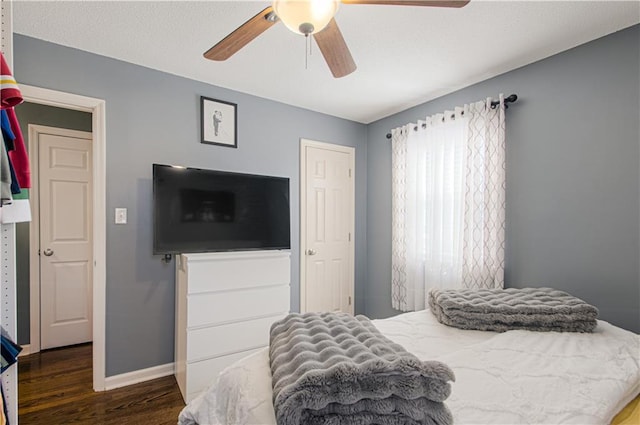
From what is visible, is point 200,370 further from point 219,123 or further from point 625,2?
point 625,2

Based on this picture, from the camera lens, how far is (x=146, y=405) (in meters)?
2.14

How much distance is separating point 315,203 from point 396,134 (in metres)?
1.13

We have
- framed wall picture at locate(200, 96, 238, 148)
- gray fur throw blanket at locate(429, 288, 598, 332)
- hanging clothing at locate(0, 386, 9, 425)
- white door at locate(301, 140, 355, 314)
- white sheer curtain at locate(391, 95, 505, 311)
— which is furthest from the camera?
white door at locate(301, 140, 355, 314)

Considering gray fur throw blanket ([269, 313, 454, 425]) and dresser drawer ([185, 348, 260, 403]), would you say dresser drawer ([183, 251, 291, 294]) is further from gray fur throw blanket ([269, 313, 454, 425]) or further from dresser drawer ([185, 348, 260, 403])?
gray fur throw blanket ([269, 313, 454, 425])

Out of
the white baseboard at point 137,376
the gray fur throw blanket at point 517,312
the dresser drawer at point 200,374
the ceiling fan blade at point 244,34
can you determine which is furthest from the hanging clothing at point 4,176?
the gray fur throw blanket at point 517,312

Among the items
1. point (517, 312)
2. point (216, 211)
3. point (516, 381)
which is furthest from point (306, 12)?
point (216, 211)

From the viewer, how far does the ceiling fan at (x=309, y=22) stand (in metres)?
1.21

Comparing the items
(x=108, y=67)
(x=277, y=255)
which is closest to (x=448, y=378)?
(x=277, y=255)

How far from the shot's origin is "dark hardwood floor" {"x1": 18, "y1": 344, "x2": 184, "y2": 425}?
197 cm

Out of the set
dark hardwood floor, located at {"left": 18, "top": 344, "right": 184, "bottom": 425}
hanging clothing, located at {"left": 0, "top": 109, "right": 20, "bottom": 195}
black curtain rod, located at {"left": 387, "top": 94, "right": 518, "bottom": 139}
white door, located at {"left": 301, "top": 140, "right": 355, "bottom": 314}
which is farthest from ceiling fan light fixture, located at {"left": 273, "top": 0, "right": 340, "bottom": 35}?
dark hardwood floor, located at {"left": 18, "top": 344, "right": 184, "bottom": 425}

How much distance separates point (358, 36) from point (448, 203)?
158 centimetres

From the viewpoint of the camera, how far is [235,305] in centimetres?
235

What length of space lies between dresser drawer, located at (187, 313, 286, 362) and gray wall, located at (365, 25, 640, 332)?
6.47 ft

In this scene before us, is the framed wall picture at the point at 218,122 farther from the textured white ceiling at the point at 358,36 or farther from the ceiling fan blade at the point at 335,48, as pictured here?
the ceiling fan blade at the point at 335,48
